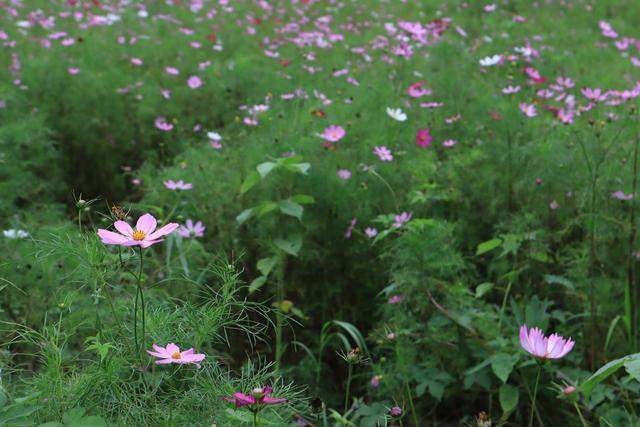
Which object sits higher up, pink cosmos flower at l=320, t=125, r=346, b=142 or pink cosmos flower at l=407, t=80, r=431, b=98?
pink cosmos flower at l=320, t=125, r=346, b=142

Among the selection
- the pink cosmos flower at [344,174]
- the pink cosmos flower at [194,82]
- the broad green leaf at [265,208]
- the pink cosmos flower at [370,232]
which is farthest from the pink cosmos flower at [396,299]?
the pink cosmos flower at [194,82]

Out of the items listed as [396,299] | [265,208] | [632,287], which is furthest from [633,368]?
[265,208]

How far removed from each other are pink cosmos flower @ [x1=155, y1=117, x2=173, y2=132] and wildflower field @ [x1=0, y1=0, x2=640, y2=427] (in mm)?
21

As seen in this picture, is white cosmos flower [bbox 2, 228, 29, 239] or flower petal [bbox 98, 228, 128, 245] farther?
white cosmos flower [bbox 2, 228, 29, 239]

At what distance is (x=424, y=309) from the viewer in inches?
64.9

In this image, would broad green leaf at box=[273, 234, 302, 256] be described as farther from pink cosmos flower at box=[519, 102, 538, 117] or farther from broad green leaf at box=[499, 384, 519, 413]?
pink cosmos flower at box=[519, 102, 538, 117]

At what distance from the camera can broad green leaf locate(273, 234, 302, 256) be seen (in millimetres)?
1792

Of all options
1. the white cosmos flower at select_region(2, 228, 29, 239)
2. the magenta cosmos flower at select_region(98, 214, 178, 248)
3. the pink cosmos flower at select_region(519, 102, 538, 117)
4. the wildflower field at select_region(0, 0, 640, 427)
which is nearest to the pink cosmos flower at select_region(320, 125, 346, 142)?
the wildflower field at select_region(0, 0, 640, 427)

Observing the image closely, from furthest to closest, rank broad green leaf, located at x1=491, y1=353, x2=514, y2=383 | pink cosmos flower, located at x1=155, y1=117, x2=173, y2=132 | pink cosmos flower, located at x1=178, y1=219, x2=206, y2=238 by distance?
1. pink cosmos flower, located at x1=155, y1=117, x2=173, y2=132
2. pink cosmos flower, located at x1=178, y1=219, x2=206, y2=238
3. broad green leaf, located at x1=491, y1=353, x2=514, y2=383

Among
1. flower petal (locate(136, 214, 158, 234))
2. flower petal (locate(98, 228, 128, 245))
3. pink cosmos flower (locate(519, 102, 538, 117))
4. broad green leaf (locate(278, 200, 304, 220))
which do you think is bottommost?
pink cosmos flower (locate(519, 102, 538, 117))

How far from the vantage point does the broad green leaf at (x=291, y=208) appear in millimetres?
1756

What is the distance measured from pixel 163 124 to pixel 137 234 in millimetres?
2164

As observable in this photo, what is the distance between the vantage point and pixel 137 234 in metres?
0.92

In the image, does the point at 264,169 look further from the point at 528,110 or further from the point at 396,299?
the point at 528,110
